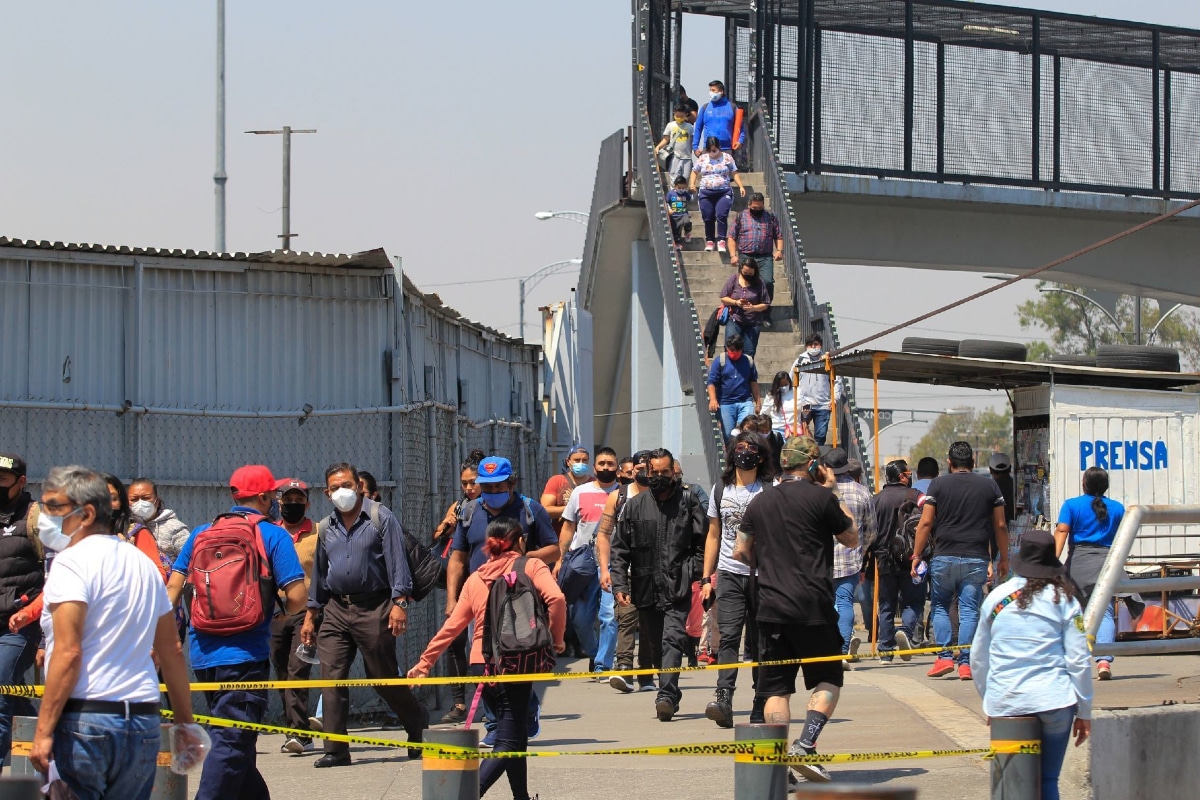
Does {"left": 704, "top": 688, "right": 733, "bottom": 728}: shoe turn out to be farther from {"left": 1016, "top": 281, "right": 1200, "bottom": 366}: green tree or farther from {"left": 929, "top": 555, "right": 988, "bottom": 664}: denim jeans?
{"left": 1016, "top": 281, "right": 1200, "bottom": 366}: green tree

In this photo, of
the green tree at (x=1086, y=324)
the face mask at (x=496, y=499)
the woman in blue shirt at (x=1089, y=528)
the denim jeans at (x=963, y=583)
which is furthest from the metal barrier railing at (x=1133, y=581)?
the green tree at (x=1086, y=324)

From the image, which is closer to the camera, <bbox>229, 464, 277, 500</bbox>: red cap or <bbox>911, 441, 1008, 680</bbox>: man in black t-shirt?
<bbox>229, 464, 277, 500</bbox>: red cap

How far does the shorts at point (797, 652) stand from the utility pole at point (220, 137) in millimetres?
20964

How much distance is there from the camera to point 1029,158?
1029 inches

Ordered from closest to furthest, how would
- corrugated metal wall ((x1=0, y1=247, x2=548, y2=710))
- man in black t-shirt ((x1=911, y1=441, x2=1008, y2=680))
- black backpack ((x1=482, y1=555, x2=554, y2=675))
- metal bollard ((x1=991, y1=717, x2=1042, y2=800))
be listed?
1. metal bollard ((x1=991, y1=717, x2=1042, y2=800))
2. black backpack ((x1=482, y1=555, x2=554, y2=675))
3. corrugated metal wall ((x1=0, y1=247, x2=548, y2=710))
4. man in black t-shirt ((x1=911, y1=441, x2=1008, y2=680))

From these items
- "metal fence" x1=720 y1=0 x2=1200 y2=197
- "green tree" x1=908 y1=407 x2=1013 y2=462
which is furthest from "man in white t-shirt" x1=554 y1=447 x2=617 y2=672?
"green tree" x1=908 y1=407 x2=1013 y2=462

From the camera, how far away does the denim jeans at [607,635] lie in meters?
12.4

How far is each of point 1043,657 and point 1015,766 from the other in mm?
464

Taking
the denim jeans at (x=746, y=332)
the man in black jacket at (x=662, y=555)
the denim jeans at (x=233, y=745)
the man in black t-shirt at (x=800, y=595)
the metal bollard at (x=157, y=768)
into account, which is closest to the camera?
the metal bollard at (x=157, y=768)

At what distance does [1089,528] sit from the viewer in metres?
11.1

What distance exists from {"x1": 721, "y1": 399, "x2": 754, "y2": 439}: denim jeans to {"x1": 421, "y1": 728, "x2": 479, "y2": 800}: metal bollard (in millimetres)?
11762

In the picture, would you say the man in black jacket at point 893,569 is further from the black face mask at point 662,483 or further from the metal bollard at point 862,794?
the metal bollard at point 862,794

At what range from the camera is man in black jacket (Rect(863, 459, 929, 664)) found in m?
13.4

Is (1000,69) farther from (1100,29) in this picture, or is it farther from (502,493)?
(502,493)
